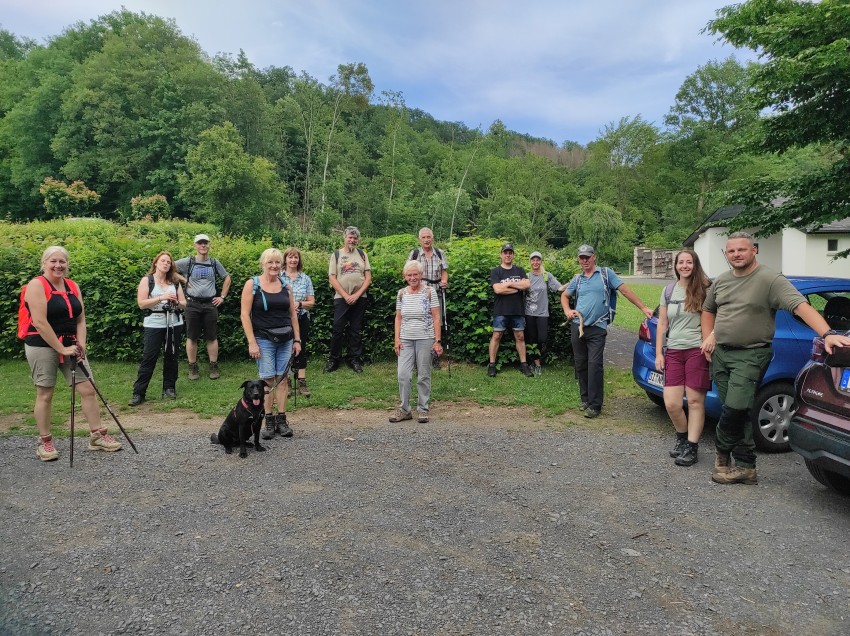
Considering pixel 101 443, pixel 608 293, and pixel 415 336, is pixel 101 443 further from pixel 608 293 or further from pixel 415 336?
pixel 608 293

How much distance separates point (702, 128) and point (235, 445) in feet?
199

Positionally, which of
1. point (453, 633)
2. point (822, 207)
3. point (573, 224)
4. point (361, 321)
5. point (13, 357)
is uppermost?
point (573, 224)

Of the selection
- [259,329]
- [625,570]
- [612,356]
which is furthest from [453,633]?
[612,356]

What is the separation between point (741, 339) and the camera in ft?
14.0

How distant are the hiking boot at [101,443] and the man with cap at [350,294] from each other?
3.51 m

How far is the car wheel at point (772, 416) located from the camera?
5055 mm

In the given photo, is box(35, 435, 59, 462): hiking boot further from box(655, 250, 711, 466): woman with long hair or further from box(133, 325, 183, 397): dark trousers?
Answer: box(655, 250, 711, 466): woman with long hair

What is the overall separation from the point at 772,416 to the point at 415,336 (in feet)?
11.6

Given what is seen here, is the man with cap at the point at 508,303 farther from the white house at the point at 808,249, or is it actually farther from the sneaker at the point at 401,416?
the white house at the point at 808,249

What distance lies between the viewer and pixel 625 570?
311 centimetres

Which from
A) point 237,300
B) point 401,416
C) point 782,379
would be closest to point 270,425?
point 401,416

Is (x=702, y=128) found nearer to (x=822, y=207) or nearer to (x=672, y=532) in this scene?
(x=822, y=207)

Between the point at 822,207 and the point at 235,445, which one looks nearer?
the point at 235,445


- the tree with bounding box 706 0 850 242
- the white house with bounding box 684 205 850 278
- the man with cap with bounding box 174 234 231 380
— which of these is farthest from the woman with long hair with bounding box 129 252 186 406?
the white house with bounding box 684 205 850 278
